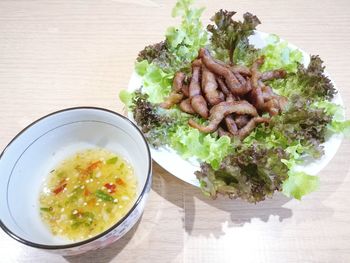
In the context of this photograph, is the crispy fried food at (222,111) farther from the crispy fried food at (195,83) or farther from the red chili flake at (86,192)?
the red chili flake at (86,192)

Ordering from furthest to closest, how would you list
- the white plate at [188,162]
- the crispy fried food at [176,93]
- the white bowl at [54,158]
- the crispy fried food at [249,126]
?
1. the crispy fried food at [176,93]
2. the crispy fried food at [249,126]
3. the white plate at [188,162]
4. the white bowl at [54,158]

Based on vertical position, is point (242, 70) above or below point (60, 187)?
above

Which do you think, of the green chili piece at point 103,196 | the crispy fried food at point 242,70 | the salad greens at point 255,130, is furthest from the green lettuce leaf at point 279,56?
the green chili piece at point 103,196

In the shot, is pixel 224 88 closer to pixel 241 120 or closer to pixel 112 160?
pixel 241 120

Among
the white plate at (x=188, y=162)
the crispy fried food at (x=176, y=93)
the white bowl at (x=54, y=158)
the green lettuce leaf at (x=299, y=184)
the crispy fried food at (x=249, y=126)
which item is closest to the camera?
the white bowl at (x=54, y=158)

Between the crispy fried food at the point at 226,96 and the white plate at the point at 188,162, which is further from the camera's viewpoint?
the crispy fried food at the point at 226,96

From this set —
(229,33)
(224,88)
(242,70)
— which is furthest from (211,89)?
(229,33)
